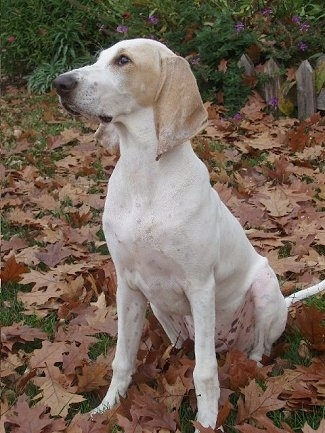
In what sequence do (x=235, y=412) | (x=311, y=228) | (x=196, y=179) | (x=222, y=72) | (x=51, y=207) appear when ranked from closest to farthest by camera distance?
1. (x=196, y=179)
2. (x=235, y=412)
3. (x=311, y=228)
4. (x=51, y=207)
5. (x=222, y=72)

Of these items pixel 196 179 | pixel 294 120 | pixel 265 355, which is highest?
pixel 196 179

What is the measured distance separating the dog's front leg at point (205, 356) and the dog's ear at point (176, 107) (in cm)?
59

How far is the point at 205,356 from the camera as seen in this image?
8.63 feet

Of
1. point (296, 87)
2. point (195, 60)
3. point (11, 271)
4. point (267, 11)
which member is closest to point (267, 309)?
point (11, 271)

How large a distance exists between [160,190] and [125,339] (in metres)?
0.74

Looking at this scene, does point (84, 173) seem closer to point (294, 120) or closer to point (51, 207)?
point (51, 207)

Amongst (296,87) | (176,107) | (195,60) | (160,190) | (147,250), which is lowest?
(296,87)

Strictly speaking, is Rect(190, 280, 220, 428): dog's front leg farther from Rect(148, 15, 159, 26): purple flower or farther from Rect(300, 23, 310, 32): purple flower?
Rect(148, 15, 159, 26): purple flower

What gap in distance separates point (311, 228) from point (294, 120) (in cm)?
288

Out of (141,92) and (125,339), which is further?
(125,339)

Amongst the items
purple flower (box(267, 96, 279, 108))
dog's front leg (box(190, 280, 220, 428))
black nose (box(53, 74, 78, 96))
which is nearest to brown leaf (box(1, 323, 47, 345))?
dog's front leg (box(190, 280, 220, 428))

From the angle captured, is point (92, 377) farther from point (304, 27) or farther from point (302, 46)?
point (304, 27)

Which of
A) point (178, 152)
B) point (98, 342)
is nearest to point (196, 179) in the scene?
point (178, 152)

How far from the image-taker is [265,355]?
10.3ft
